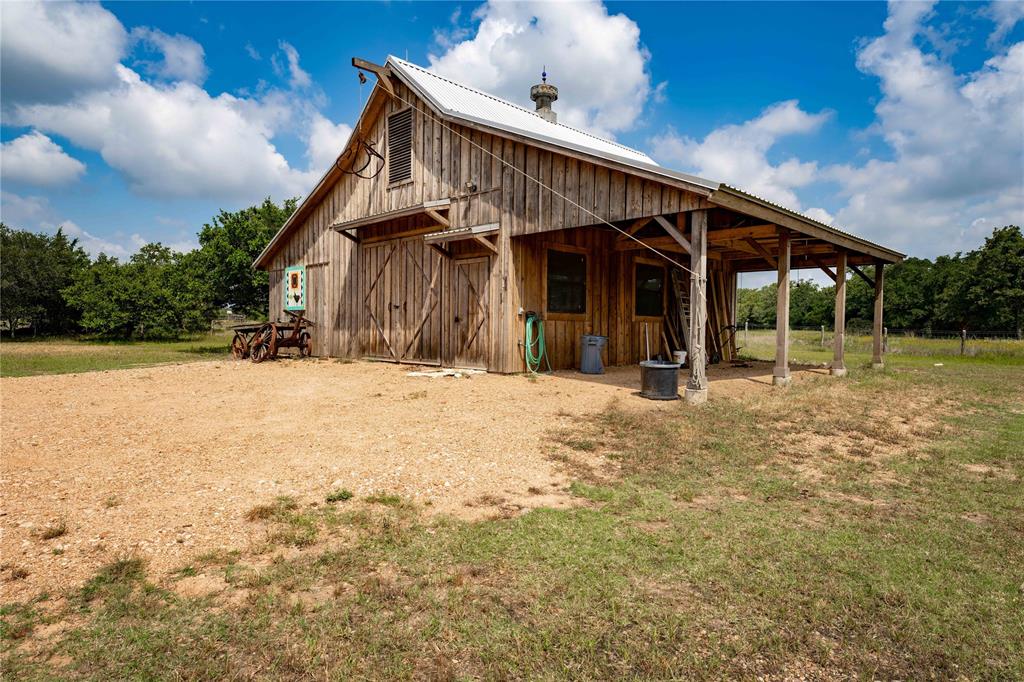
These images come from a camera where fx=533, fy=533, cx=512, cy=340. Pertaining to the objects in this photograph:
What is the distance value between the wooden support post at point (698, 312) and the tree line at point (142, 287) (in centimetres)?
2114

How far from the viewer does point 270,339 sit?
565 inches

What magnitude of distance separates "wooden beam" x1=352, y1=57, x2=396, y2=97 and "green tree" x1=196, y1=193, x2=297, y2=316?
45.8 feet

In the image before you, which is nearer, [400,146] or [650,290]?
[400,146]

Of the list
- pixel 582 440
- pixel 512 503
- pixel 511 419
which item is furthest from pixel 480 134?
pixel 512 503

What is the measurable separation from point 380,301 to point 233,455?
365 inches

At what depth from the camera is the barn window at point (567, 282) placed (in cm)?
1155

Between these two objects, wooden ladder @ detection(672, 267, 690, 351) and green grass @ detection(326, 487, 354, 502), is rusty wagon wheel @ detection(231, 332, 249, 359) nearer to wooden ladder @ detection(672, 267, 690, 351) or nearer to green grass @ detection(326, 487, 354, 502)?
wooden ladder @ detection(672, 267, 690, 351)

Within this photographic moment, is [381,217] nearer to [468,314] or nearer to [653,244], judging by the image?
[468,314]

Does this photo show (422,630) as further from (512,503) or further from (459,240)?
(459,240)

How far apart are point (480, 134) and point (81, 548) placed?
1007 centimetres

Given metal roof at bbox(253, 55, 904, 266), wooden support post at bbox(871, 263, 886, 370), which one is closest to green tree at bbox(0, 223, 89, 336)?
metal roof at bbox(253, 55, 904, 266)

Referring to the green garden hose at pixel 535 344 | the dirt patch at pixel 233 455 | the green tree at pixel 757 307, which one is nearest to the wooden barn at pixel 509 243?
the green garden hose at pixel 535 344

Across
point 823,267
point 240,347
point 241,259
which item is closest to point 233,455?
point 240,347

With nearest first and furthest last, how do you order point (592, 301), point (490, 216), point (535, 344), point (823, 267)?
point (490, 216), point (535, 344), point (592, 301), point (823, 267)
